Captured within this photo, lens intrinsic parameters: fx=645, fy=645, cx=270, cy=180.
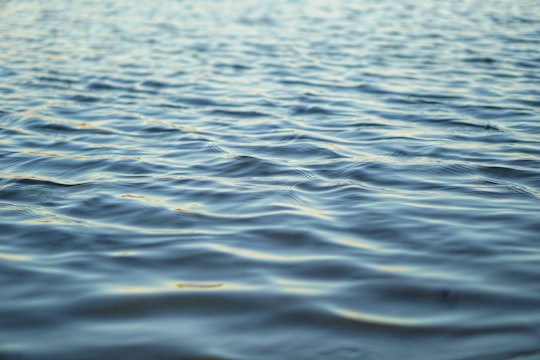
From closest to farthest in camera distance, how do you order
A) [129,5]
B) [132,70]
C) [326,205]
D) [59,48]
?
[326,205]
[132,70]
[59,48]
[129,5]

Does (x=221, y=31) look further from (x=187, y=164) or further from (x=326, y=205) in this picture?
(x=326, y=205)

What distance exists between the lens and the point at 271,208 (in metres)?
4.32

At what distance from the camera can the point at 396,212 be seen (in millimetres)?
4242

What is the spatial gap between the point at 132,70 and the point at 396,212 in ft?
21.6

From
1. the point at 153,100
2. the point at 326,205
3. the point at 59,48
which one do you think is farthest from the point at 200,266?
the point at 59,48

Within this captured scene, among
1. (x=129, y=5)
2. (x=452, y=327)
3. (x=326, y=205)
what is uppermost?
(x=129, y=5)

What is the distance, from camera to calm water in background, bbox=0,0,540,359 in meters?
2.90

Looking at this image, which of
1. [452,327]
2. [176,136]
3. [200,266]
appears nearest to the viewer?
[452,327]

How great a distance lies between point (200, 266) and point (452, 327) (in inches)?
54.0

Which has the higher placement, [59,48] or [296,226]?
[59,48]

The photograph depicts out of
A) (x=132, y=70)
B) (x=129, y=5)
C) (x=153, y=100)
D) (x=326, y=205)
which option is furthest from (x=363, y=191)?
(x=129, y=5)

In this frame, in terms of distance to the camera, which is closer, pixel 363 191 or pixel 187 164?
pixel 363 191

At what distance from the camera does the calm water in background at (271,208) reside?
2898mm

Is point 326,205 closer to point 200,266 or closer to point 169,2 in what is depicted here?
point 200,266
